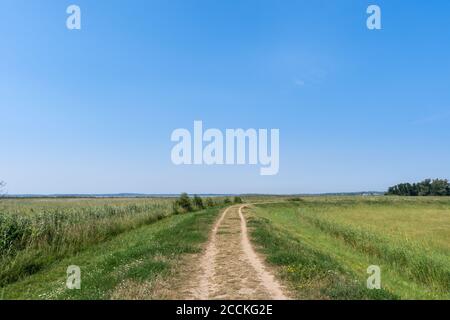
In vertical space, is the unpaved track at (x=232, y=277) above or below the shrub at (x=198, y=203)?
above

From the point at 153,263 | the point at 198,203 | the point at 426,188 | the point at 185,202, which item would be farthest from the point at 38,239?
the point at 426,188

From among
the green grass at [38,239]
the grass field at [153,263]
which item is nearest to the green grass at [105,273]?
A: the grass field at [153,263]

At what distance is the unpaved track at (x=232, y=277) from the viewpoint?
7.79 metres

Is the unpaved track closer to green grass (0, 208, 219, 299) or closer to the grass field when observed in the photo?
the grass field

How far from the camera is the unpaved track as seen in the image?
25.5 ft

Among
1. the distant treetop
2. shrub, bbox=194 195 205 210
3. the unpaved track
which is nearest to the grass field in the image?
the unpaved track

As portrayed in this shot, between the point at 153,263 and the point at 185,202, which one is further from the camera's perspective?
the point at 185,202

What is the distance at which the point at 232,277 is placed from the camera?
30.4ft

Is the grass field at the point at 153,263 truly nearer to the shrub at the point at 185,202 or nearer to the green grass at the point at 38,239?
the green grass at the point at 38,239

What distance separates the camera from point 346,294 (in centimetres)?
769

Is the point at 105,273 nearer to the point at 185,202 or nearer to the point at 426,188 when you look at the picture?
the point at 185,202
